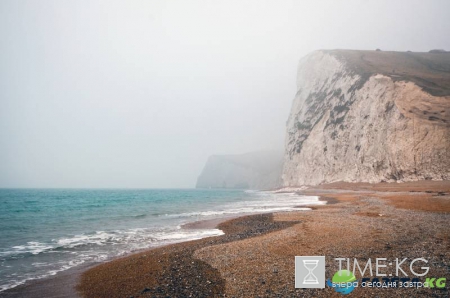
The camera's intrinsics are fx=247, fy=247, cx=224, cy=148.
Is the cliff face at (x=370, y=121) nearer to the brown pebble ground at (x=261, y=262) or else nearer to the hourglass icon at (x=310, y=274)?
the brown pebble ground at (x=261, y=262)

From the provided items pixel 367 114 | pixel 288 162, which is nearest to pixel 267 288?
pixel 367 114

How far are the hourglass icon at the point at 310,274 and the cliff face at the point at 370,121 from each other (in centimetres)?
5697

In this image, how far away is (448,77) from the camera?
7050 cm

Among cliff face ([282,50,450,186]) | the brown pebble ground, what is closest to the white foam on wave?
the brown pebble ground

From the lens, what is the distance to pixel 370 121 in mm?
68312

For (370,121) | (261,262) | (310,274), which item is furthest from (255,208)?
(370,121)

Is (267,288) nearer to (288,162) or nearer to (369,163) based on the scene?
(369,163)

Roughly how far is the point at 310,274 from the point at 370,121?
70.5 meters

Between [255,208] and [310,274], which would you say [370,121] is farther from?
[310,274]

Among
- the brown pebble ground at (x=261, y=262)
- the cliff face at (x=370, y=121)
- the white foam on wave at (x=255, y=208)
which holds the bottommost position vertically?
the white foam on wave at (x=255, y=208)

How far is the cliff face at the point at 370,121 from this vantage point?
2181 inches

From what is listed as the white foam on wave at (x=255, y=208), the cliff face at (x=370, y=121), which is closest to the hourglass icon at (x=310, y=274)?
the white foam on wave at (x=255, y=208)

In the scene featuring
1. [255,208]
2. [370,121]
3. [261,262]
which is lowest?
[255,208]

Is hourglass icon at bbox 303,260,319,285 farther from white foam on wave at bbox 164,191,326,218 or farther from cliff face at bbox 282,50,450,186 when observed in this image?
cliff face at bbox 282,50,450,186
